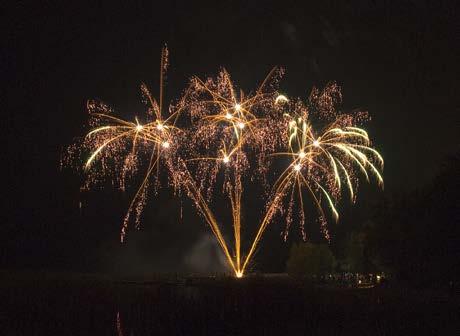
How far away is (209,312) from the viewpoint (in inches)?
656

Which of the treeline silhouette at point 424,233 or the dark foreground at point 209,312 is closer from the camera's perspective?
the dark foreground at point 209,312

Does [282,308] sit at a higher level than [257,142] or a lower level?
lower

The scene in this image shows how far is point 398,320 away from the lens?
16562 mm

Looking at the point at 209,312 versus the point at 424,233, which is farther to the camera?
the point at 424,233

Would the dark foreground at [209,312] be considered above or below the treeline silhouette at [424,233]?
below

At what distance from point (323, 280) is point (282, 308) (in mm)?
16823

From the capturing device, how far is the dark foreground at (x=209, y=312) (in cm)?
1551

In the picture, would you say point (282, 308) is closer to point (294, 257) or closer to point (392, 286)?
point (392, 286)

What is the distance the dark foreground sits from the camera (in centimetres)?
1551

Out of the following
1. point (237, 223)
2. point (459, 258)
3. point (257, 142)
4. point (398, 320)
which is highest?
point (257, 142)

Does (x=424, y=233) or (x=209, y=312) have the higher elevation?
(x=424, y=233)

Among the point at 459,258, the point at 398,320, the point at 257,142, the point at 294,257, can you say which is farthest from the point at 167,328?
the point at 294,257

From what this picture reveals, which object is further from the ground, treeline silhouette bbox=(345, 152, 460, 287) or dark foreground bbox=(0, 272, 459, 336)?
treeline silhouette bbox=(345, 152, 460, 287)

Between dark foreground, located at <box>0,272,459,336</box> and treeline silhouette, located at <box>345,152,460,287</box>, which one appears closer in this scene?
dark foreground, located at <box>0,272,459,336</box>
